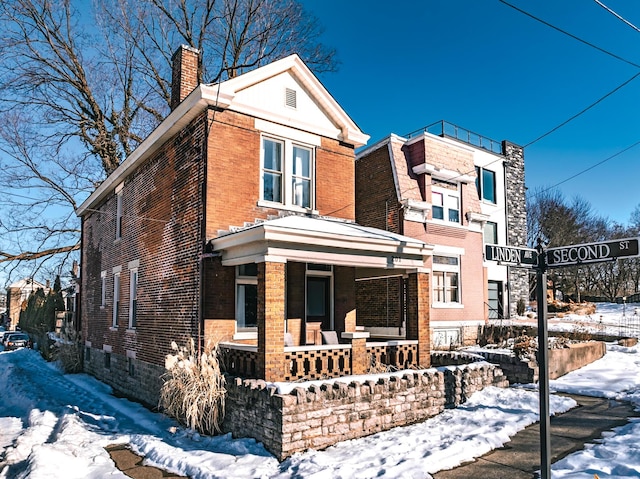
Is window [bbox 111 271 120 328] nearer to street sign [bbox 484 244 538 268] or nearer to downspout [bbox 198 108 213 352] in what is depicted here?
downspout [bbox 198 108 213 352]

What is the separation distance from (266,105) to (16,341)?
30.5 meters

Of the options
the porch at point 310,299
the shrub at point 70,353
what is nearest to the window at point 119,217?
the shrub at point 70,353

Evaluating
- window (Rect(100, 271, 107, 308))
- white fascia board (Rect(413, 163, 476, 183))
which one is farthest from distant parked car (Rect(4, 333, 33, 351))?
white fascia board (Rect(413, 163, 476, 183))

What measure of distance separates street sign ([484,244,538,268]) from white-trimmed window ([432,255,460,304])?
13.9 meters

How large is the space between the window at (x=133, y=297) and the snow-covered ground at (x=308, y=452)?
251 centimetres

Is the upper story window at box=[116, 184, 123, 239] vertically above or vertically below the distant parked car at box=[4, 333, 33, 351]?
above

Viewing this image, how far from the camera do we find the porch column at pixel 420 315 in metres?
11.5

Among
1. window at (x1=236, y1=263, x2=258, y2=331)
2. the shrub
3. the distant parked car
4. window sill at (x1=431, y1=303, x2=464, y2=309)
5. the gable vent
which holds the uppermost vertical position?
the gable vent

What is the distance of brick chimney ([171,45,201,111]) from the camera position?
539 inches

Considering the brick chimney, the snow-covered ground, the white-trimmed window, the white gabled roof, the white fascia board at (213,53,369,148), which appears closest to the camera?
the snow-covered ground

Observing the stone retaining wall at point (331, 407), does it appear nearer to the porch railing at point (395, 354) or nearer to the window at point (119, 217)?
the porch railing at point (395, 354)

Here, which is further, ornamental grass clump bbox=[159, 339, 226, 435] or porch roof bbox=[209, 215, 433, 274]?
porch roof bbox=[209, 215, 433, 274]

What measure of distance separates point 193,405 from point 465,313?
529 inches

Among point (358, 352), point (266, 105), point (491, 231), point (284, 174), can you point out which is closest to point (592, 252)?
point (358, 352)
